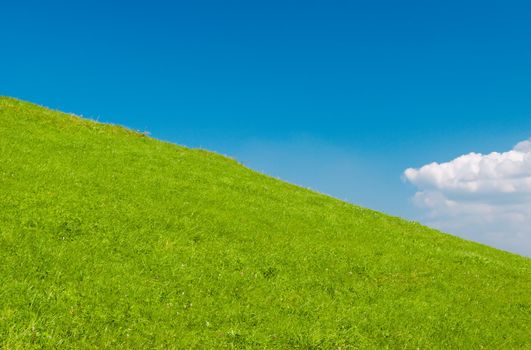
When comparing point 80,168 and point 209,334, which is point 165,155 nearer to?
point 80,168

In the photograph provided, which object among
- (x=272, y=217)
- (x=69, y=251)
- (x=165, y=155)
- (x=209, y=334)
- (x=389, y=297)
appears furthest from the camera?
(x=165, y=155)

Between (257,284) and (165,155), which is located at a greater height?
(165,155)

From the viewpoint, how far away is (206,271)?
16578mm

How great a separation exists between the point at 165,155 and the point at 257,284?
17.5 meters

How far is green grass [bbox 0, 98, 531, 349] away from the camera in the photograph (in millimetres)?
13234

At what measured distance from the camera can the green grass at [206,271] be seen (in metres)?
13.2

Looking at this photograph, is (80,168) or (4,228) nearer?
(4,228)

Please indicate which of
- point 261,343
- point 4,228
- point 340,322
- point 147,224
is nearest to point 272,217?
point 147,224

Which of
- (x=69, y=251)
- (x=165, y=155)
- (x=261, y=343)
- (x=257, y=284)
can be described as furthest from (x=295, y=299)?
(x=165, y=155)

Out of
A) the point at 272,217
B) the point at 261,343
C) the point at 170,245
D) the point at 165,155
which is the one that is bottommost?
the point at 261,343

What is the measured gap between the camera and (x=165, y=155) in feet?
105

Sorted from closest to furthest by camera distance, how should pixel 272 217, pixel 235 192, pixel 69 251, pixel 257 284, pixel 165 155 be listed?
pixel 69 251, pixel 257 284, pixel 272 217, pixel 235 192, pixel 165 155

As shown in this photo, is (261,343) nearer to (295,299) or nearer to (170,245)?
(295,299)

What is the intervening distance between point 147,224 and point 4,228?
5.05 m
